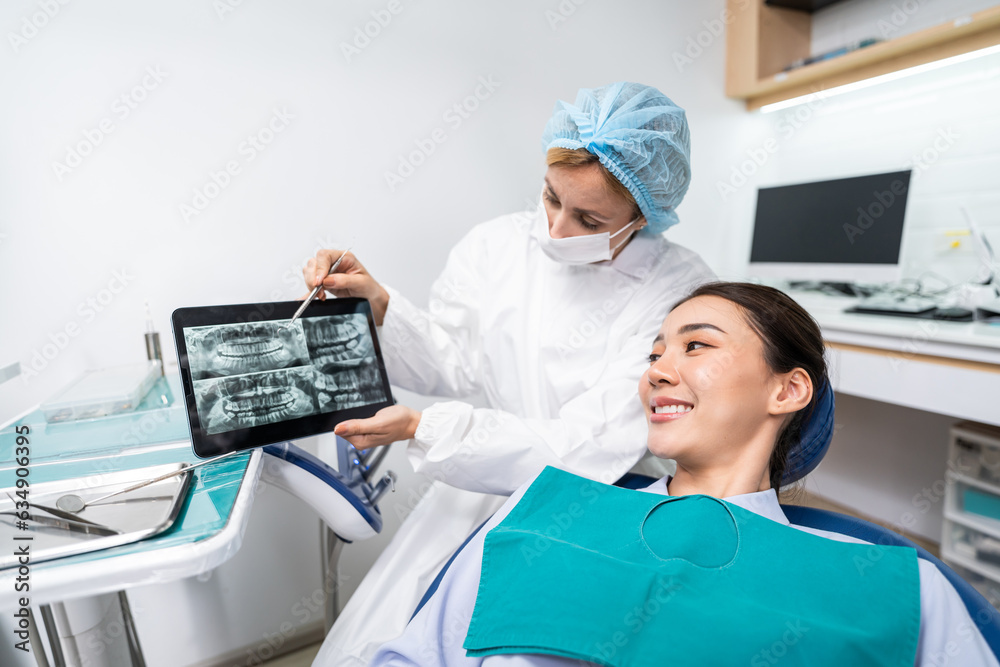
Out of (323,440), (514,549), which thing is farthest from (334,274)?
(514,549)

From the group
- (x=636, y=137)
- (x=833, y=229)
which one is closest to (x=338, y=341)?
(x=636, y=137)

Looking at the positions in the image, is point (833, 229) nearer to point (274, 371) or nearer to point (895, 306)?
point (895, 306)

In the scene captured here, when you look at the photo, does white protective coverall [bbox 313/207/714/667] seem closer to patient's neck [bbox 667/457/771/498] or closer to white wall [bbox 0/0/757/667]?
patient's neck [bbox 667/457/771/498]

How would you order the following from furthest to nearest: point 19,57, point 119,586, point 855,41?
1. point 855,41
2. point 19,57
3. point 119,586

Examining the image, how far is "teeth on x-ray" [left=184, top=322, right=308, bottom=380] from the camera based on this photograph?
90 cm

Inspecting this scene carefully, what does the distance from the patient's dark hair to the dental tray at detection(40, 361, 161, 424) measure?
116 cm

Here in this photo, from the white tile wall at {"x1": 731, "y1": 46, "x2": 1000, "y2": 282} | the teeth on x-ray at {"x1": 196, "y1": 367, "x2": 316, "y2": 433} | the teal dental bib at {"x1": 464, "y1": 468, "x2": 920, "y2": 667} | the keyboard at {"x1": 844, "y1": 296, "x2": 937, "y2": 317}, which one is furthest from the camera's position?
the white tile wall at {"x1": 731, "y1": 46, "x2": 1000, "y2": 282}

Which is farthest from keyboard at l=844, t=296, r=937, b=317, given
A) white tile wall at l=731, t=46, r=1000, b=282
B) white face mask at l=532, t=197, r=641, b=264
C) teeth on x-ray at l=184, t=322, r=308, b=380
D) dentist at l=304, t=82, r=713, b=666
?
teeth on x-ray at l=184, t=322, r=308, b=380

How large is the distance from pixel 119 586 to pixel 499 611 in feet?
1.56

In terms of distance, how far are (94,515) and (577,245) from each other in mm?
955

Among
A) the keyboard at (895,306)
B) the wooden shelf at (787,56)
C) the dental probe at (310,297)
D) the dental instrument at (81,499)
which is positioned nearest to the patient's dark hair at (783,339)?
the dental probe at (310,297)

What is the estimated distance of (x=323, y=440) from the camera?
1.30 meters

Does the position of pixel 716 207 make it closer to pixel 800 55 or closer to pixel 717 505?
pixel 800 55

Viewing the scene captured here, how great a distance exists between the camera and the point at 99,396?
1.16m
